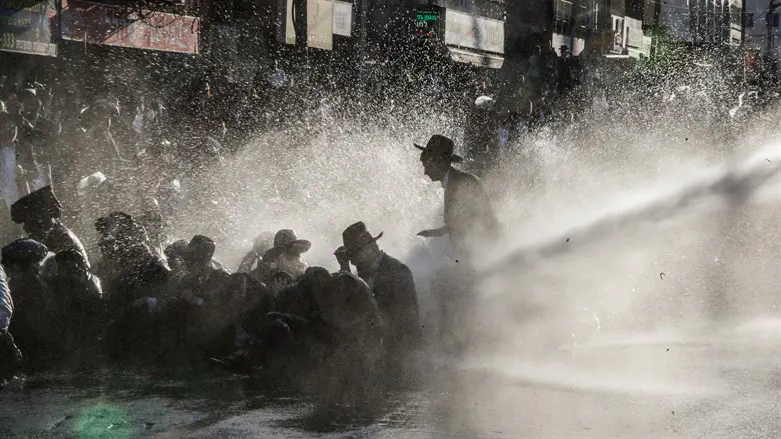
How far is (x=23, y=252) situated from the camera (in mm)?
9039

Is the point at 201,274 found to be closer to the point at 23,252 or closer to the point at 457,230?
the point at 23,252

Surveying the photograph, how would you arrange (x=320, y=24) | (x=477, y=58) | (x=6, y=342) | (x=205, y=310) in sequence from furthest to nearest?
(x=477, y=58), (x=320, y=24), (x=205, y=310), (x=6, y=342)

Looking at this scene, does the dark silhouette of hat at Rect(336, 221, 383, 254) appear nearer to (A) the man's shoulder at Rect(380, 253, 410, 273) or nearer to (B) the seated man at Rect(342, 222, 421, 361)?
(B) the seated man at Rect(342, 222, 421, 361)

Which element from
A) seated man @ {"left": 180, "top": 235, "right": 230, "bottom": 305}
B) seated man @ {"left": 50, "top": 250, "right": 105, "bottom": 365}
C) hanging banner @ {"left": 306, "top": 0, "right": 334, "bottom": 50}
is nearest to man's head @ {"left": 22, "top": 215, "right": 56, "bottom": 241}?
seated man @ {"left": 50, "top": 250, "right": 105, "bottom": 365}

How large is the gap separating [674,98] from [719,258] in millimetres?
22159

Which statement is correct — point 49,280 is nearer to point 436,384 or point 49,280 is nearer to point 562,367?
point 436,384

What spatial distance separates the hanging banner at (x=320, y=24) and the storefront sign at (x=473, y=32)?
6.30m

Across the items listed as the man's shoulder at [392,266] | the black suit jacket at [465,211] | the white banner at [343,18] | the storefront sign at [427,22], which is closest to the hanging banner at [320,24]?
the white banner at [343,18]

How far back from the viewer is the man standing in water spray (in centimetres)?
1030

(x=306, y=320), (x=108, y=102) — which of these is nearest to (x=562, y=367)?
(x=306, y=320)

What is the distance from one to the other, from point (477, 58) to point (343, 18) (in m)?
8.04

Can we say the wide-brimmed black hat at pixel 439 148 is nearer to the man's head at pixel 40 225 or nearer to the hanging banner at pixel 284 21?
the man's head at pixel 40 225

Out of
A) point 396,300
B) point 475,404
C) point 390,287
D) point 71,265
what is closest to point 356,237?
point 390,287

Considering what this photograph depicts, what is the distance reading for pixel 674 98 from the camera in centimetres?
3678
